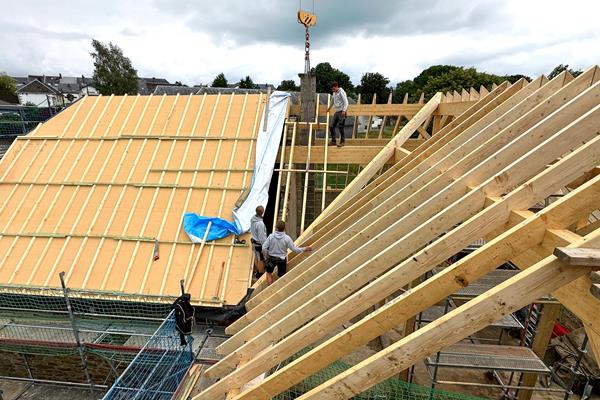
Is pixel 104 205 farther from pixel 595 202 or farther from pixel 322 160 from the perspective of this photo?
pixel 595 202

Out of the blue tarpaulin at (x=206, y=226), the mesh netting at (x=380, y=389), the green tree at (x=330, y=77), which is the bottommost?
the mesh netting at (x=380, y=389)

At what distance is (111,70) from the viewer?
35688mm

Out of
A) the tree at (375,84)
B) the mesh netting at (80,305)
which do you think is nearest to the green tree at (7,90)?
the tree at (375,84)

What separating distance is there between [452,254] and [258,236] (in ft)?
12.9

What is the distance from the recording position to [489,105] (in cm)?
509

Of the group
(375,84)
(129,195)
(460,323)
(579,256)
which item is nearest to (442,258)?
(460,323)

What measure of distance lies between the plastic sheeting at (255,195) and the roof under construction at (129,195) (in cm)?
21

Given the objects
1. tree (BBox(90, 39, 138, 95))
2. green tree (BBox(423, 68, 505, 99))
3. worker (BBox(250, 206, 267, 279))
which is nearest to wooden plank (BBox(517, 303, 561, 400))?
worker (BBox(250, 206, 267, 279))

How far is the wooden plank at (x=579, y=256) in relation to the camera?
1.79 meters

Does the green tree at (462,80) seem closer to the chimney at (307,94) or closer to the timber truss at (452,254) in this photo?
the chimney at (307,94)

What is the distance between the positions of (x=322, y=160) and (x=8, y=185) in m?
7.60

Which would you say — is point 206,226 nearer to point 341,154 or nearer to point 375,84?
point 341,154

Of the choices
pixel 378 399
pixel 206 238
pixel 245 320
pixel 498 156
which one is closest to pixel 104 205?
pixel 206 238

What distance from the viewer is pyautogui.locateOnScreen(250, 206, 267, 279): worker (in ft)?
19.6
